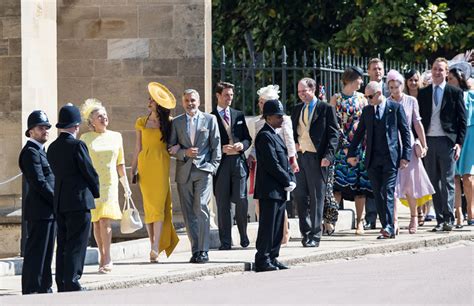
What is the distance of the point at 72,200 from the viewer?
1383cm

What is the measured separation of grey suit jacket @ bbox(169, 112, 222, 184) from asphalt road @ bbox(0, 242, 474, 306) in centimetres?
159

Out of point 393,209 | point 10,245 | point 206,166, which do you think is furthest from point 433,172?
point 10,245

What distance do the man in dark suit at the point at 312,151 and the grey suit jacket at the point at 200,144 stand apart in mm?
1334

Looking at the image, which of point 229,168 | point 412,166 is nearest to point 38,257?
point 229,168

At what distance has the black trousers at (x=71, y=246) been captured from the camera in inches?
543

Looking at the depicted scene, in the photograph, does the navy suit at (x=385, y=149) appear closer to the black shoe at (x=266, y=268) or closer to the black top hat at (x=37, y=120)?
the black shoe at (x=266, y=268)

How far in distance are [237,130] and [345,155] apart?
173 centimetres

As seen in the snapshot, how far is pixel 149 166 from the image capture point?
16.0 metres

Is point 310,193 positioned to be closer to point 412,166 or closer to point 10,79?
point 412,166

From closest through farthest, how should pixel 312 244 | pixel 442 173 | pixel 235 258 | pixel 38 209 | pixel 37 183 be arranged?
pixel 37 183
pixel 38 209
pixel 235 258
pixel 312 244
pixel 442 173

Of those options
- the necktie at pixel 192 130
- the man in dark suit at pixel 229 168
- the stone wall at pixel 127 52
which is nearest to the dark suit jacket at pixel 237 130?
Answer: the man in dark suit at pixel 229 168

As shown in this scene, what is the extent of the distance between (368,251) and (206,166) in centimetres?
189

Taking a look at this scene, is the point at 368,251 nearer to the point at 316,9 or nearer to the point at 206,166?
the point at 206,166

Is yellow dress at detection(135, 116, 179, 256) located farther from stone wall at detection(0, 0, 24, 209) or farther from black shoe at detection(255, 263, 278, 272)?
stone wall at detection(0, 0, 24, 209)
